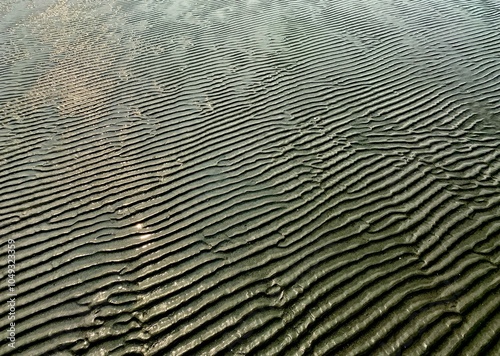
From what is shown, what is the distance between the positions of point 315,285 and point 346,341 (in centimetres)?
65

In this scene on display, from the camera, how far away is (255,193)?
5277 mm

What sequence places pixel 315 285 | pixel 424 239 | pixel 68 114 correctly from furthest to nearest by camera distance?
1. pixel 68 114
2. pixel 424 239
3. pixel 315 285

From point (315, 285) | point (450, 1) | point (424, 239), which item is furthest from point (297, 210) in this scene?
point (450, 1)

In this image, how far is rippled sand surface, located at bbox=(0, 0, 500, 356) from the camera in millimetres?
3754

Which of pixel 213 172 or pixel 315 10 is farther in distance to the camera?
pixel 315 10

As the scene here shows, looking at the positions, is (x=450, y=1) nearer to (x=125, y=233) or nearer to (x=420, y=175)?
(x=420, y=175)

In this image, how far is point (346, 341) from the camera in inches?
141

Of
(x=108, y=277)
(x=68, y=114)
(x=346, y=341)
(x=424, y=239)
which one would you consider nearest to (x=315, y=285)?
(x=346, y=341)

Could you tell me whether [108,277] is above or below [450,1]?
below

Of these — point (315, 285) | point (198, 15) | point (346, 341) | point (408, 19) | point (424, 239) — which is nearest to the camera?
point (346, 341)

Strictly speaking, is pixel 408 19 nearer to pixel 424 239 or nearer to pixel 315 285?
pixel 424 239

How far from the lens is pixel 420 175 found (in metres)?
5.46

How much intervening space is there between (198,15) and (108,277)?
9436 millimetres

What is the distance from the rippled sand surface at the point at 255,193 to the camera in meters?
3.75
